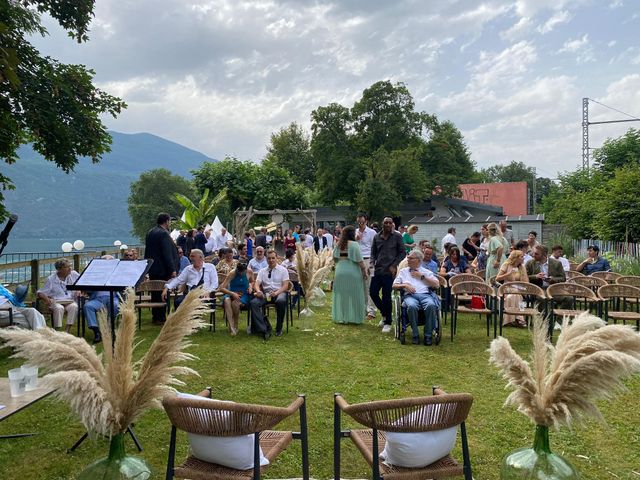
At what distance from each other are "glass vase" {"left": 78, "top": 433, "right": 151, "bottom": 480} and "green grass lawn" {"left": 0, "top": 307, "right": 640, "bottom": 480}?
0.17 meters

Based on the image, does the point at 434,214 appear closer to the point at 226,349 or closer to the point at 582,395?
the point at 226,349

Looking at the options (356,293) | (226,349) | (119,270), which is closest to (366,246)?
(356,293)

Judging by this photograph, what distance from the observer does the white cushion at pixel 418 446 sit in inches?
112

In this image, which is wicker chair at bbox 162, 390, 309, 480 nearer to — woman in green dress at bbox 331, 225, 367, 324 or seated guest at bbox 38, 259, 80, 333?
seated guest at bbox 38, 259, 80, 333

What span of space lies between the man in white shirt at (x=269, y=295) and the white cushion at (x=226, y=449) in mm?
5985

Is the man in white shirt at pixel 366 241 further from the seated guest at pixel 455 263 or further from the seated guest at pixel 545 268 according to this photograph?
the seated guest at pixel 545 268

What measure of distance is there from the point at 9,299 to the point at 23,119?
3997mm

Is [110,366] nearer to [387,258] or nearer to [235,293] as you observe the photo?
[235,293]

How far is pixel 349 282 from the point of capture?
32.9 feet

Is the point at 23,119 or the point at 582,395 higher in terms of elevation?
the point at 23,119

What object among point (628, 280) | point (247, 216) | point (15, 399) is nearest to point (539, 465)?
point (15, 399)

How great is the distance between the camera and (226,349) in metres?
8.09

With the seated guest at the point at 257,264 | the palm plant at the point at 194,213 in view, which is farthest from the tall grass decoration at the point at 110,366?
the palm plant at the point at 194,213

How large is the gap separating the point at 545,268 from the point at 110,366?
9250 mm
